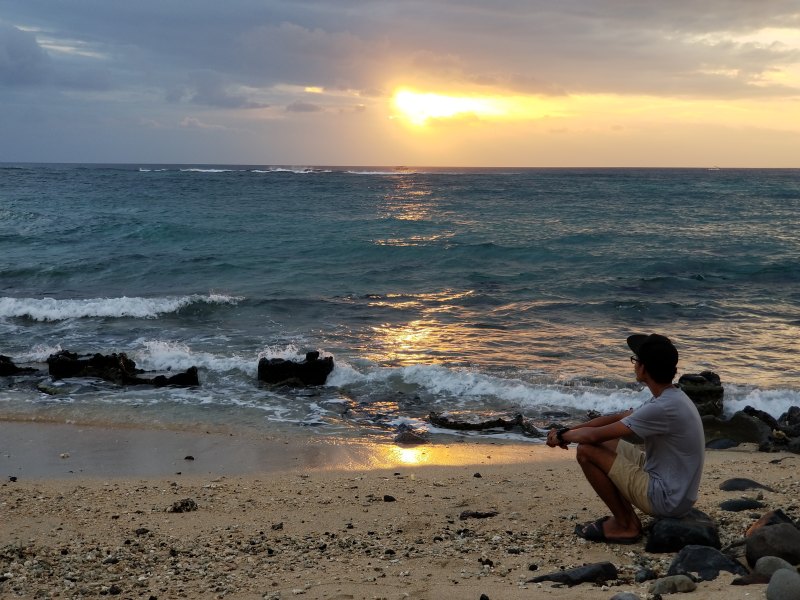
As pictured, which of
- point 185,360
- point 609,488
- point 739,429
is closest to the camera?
point 609,488

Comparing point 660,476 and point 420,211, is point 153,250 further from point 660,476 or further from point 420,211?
point 660,476

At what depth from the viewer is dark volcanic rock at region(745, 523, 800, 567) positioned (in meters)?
4.13

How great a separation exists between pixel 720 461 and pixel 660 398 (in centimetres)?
359

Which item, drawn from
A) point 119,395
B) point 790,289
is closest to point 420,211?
point 790,289

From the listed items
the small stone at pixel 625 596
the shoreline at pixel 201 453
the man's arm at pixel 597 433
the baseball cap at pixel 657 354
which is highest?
the baseball cap at pixel 657 354

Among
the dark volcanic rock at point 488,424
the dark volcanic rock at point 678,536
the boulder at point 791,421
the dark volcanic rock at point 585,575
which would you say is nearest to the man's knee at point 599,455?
the dark volcanic rock at point 678,536

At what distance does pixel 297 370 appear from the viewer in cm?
1110

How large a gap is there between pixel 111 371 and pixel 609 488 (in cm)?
846

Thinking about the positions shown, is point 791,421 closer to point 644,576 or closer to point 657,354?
point 657,354

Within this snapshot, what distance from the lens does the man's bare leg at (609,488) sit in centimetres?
497

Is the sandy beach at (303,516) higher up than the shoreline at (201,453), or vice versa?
the sandy beach at (303,516)

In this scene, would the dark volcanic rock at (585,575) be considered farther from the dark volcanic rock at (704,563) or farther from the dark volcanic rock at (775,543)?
the dark volcanic rock at (775,543)

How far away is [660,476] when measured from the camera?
4.86 meters

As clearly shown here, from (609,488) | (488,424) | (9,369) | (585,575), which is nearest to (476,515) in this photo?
(609,488)
